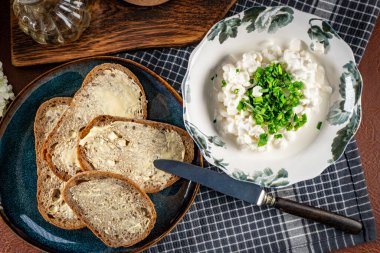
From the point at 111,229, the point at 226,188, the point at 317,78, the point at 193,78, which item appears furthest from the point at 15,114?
the point at 317,78

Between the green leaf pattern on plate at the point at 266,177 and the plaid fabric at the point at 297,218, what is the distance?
0.67 ft

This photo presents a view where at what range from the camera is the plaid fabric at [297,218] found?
2090 millimetres

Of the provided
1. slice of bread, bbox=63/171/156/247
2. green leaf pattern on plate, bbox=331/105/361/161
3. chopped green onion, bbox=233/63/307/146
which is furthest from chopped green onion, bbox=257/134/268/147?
slice of bread, bbox=63/171/156/247

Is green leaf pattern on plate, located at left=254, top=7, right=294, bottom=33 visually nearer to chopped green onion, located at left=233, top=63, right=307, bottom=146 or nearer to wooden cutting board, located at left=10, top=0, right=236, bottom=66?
chopped green onion, located at left=233, top=63, right=307, bottom=146

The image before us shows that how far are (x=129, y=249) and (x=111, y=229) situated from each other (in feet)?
0.32

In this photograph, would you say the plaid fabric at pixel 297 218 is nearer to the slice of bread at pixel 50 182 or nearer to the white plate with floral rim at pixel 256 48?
the white plate with floral rim at pixel 256 48

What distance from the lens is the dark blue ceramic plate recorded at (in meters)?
2.04

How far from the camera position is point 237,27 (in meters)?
1.87

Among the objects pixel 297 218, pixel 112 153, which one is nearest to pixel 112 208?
pixel 112 153

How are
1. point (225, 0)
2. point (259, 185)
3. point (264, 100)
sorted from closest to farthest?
point (264, 100) → point (259, 185) → point (225, 0)

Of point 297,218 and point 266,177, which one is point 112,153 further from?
point 297,218

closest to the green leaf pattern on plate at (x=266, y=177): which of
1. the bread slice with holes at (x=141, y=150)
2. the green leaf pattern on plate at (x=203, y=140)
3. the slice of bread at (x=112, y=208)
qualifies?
the green leaf pattern on plate at (x=203, y=140)

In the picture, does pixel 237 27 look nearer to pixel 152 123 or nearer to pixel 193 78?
pixel 193 78

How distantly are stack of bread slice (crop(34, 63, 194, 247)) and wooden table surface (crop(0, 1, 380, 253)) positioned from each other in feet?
0.60
